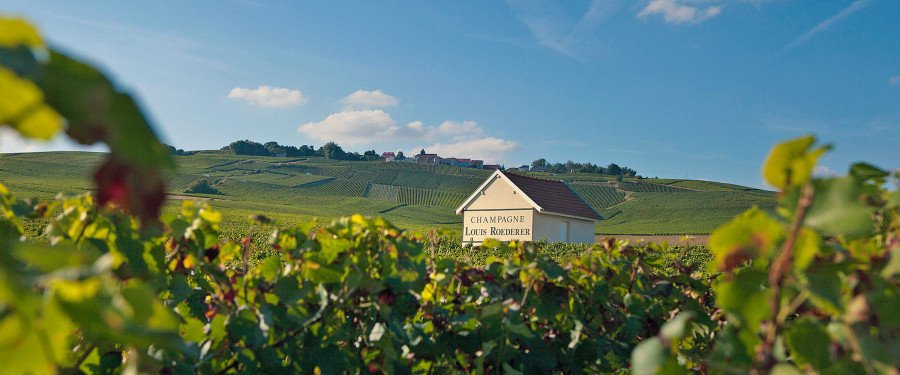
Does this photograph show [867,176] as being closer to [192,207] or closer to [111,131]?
[111,131]

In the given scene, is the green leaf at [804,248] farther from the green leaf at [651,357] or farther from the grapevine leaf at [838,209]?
the green leaf at [651,357]

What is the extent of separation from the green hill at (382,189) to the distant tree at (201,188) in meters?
0.85

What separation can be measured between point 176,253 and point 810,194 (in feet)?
5.74

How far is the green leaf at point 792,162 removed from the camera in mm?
639

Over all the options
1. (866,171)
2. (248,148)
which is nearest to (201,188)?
(248,148)

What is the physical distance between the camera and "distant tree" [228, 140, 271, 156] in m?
106

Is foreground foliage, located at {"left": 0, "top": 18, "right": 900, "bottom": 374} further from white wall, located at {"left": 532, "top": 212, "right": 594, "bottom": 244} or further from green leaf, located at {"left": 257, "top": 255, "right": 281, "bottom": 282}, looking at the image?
white wall, located at {"left": 532, "top": 212, "right": 594, "bottom": 244}

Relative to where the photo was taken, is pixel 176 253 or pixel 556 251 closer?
pixel 176 253

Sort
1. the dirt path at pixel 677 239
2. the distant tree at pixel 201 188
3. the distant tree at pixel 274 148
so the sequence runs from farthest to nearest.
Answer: the distant tree at pixel 274 148 → the distant tree at pixel 201 188 → the dirt path at pixel 677 239

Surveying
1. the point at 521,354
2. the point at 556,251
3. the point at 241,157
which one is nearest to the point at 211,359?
the point at 521,354

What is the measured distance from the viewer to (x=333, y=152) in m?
107

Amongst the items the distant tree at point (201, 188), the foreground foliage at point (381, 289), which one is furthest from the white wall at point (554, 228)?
the distant tree at point (201, 188)

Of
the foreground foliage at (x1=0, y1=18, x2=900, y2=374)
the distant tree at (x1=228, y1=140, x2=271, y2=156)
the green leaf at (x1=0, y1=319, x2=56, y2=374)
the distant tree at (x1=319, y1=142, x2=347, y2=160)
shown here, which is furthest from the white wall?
the distant tree at (x1=228, y1=140, x2=271, y2=156)

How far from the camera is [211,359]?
1.75 m
